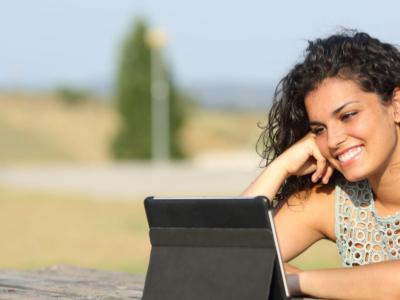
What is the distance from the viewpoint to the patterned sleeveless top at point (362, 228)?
3916 millimetres

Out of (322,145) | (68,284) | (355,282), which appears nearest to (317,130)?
(322,145)

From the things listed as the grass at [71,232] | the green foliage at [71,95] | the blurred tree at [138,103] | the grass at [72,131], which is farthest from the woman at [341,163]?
the green foliage at [71,95]

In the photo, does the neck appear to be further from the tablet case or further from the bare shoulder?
the tablet case

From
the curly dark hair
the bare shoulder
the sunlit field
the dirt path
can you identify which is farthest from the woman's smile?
the dirt path

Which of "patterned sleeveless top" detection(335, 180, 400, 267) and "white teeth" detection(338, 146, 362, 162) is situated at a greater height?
"white teeth" detection(338, 146, 362, 162)

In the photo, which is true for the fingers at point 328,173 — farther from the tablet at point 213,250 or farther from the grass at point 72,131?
the grass at point 72,131

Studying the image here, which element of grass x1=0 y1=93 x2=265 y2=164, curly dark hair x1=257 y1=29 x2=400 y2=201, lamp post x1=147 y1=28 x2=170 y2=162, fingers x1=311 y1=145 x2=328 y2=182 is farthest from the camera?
grass x1=0 y1=93 x2=265 y2=164

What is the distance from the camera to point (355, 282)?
3441 mm

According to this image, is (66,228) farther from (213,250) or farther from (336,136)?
(213,250)

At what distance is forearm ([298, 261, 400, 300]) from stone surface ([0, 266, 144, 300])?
71 centimetres

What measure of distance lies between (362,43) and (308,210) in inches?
27.4

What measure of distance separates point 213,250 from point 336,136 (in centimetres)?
77

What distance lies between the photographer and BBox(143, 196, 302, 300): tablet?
2.95 m

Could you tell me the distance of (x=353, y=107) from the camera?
11.9ft
